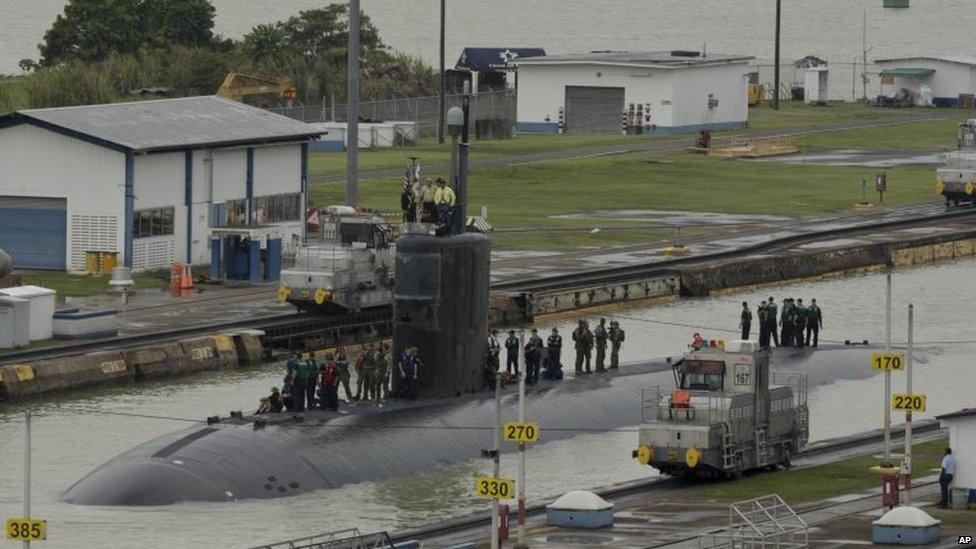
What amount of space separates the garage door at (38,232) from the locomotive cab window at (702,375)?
102ft

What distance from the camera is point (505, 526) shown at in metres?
36.9

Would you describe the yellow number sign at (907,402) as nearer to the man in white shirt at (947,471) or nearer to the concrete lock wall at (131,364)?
the man in white shirt at (947,471)

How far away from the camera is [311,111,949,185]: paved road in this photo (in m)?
98.7

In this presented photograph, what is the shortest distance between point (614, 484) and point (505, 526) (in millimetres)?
8516

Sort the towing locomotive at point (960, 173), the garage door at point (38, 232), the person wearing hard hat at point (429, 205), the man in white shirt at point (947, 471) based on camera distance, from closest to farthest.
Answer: the man in white shirt at point (947, 471)
the person wearing hard hat at point (429, 205)
the garage door at point (38, 232)
the towing locomotive at point (960, 173)

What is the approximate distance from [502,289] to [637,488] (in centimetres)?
2831

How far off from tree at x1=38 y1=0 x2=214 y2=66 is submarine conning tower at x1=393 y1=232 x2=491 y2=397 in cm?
8606

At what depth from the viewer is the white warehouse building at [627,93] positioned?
392 feet

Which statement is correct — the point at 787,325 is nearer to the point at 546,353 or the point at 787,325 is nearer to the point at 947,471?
the point at 546,353

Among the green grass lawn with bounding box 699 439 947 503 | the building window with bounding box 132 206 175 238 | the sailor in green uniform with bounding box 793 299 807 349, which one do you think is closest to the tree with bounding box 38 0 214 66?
the building window with bounding box 132 206 175 238

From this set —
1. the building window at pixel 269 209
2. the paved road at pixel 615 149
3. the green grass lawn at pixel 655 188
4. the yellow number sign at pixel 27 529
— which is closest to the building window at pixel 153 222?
the building window at pixel 269 209

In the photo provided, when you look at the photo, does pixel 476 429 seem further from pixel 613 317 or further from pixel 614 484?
pixel 613 317

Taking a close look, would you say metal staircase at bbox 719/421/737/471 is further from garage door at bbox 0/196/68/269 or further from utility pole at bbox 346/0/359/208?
garage door at bbox 0/196/68/269

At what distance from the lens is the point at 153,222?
234 feet
